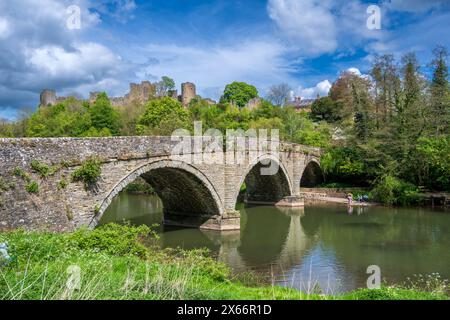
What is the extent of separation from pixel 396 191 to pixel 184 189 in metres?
15.8

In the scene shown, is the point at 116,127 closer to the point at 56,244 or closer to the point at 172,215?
the point at 172,215

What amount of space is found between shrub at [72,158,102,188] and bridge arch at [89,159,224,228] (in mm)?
3444

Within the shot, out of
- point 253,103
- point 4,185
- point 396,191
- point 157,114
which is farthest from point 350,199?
point 253,103

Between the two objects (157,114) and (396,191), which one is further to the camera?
(157,114)

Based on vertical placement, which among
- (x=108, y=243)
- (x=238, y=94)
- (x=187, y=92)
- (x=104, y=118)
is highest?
→ (x=187, y=92)

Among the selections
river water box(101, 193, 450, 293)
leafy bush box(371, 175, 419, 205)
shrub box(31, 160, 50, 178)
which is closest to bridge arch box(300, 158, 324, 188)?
river water box(101, 193, 450, 293)

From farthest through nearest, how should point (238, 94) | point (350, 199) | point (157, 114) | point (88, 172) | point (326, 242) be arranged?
point (238, 94)
point (157, 114)
point (350, 199)
point (326, 242)
point (88, 172)

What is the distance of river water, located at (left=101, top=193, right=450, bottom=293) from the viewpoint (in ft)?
45.8

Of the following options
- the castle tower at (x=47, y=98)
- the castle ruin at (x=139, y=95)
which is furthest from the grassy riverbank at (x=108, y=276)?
the castle tower at (x=47, y=98)

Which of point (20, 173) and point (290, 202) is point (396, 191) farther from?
point (20, 173)

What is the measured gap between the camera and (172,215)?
75.6 feet

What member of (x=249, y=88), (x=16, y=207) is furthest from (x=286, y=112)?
(x=16, y=207)

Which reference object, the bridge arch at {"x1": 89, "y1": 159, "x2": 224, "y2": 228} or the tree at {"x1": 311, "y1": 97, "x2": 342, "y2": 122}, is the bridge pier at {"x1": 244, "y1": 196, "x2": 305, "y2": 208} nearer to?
the bridge arch at {"x1": 89, "y1": 159, "x2": 224, "y2": 228}

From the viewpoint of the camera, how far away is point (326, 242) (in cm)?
1930
